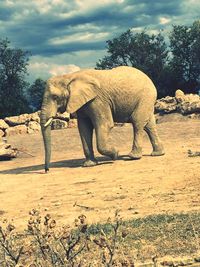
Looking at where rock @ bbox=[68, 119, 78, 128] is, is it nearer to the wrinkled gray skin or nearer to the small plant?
the wrinkled gray skin

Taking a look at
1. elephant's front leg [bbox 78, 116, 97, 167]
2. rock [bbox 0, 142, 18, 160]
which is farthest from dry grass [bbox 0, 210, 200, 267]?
rock [bbox 0, 142, 18, 160]

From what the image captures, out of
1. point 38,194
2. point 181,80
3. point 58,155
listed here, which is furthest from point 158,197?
point 181,80

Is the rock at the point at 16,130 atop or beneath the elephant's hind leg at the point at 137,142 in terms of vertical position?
beneath

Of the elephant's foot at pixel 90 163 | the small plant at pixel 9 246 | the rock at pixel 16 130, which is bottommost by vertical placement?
the rock at pixel 16 130

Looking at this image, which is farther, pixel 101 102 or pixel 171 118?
pixel 171 118

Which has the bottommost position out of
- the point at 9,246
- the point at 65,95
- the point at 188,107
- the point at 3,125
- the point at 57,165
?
the point at 3,125

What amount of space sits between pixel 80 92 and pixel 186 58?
3477 centimetres

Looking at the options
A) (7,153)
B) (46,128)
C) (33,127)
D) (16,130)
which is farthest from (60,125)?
(46,128)

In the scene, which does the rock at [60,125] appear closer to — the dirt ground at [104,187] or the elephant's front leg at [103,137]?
the dirt ground at [104,187]

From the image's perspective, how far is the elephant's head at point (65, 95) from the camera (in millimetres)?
14977

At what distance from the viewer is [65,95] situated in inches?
597

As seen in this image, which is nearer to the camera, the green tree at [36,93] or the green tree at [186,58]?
the green tree at [186,58]

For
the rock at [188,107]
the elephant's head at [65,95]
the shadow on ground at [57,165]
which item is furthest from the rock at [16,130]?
the elephant's head at [65,95]

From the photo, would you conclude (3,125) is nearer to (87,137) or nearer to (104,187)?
(87,137)
